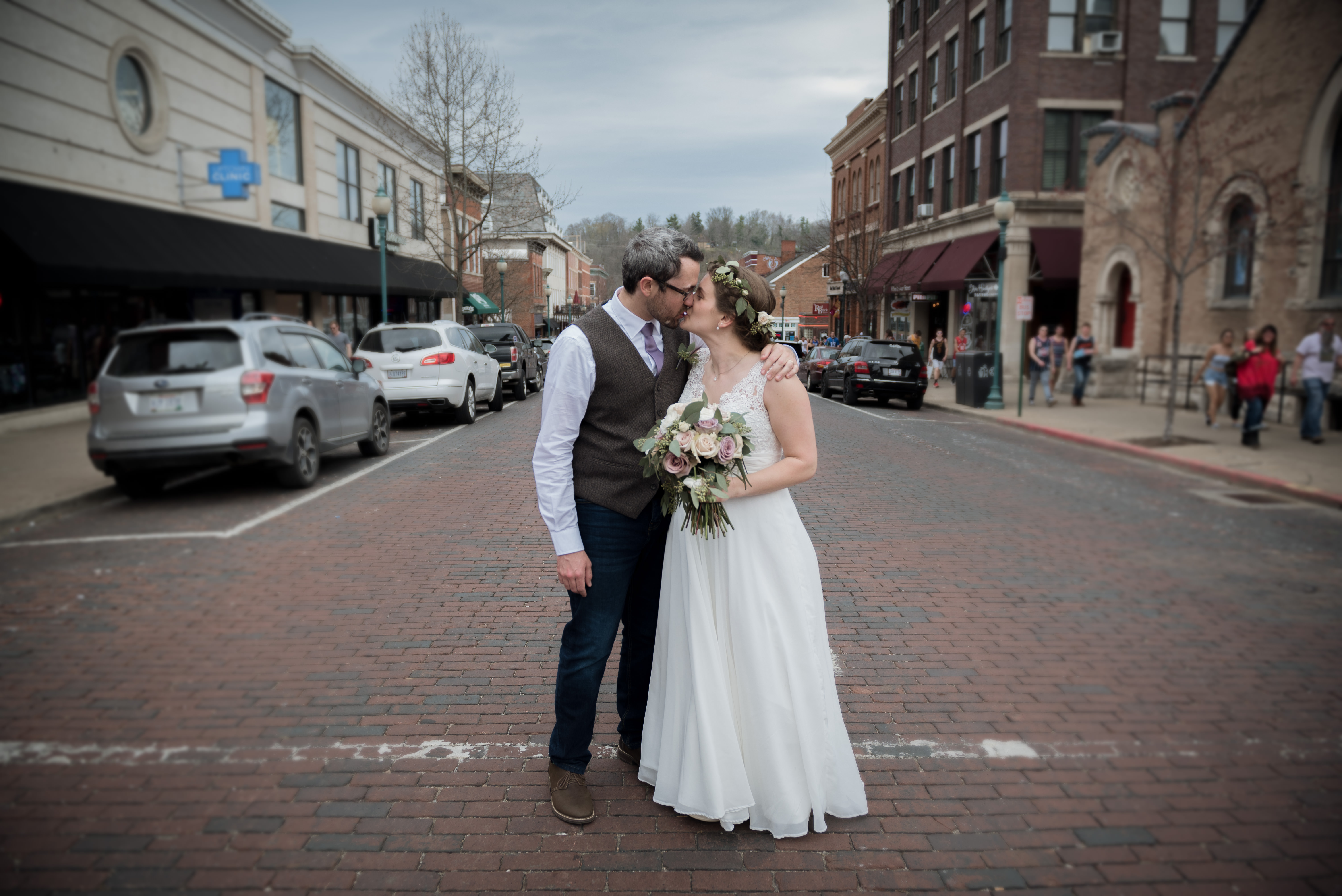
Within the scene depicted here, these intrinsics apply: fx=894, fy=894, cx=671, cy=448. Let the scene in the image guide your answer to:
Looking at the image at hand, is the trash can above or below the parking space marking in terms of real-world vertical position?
above

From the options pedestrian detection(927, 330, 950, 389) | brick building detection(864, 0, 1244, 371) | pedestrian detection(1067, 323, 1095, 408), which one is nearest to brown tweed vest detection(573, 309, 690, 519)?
pedestrian detection(1067, 323, 1095, 408)

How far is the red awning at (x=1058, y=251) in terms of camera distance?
26.4m

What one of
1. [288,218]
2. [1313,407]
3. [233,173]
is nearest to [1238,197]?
[1313,407]

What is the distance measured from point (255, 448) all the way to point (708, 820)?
7.10 metres

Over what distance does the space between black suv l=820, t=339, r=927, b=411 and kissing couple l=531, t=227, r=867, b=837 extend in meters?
18.6

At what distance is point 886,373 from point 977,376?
2.13m

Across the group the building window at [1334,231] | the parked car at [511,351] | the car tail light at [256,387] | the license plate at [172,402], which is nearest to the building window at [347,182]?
the parked car at [511,351]

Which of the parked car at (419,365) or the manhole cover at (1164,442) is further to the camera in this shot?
the parked car at (419,365)

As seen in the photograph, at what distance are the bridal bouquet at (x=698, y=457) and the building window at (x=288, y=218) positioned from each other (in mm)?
21963

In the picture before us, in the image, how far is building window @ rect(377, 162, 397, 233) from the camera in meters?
31.0

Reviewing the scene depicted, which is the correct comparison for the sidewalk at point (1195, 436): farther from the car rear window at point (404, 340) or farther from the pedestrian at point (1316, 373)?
the car rear window at point (404, 340)

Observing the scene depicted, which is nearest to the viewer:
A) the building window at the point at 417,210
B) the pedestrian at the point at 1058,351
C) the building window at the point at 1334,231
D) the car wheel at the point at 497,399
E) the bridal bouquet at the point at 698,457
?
the bridal bouquet at the point at 698,457

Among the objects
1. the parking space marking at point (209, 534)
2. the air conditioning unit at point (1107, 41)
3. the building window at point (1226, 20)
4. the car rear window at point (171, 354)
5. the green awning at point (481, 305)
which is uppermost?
the building window at point (1226, 20)

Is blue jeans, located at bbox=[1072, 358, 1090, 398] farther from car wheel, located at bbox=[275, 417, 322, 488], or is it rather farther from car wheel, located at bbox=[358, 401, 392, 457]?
car wheel, located at bbox=[275, 417, 322, 488]
